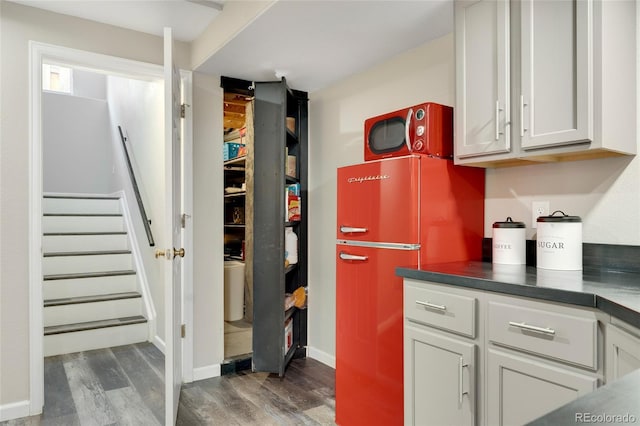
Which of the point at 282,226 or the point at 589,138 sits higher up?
the point at 589,138

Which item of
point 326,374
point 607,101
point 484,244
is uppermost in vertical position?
point 607,101

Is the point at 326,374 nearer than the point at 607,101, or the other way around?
the point at 607,101

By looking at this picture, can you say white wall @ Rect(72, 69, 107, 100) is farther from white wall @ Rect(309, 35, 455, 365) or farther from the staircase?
white wall @ Rect(309, 35, 455, 365)

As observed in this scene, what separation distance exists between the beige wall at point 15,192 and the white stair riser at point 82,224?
95.0 inches

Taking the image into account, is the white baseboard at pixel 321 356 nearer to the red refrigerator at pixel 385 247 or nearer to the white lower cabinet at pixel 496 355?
the red refrigerator at pixel 385 247

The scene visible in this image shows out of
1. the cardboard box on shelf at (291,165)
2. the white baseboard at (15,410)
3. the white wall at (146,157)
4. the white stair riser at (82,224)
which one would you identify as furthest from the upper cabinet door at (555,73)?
the white stair riser at (82,224)

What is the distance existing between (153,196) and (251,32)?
7.19 feet

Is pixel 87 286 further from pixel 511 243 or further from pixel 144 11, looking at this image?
pixel 511 243

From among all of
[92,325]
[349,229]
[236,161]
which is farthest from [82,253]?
[349,229]

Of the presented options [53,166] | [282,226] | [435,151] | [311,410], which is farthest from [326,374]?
[53,166]

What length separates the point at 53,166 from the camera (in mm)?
5543

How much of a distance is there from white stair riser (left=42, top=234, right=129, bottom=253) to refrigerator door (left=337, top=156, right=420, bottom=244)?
3322mm

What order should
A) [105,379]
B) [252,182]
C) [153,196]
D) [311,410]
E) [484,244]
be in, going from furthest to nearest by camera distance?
[153,196]
[252,182]
[105,379]
[311,410]
[484,244]

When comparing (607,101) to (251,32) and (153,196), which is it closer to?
(251,32)
